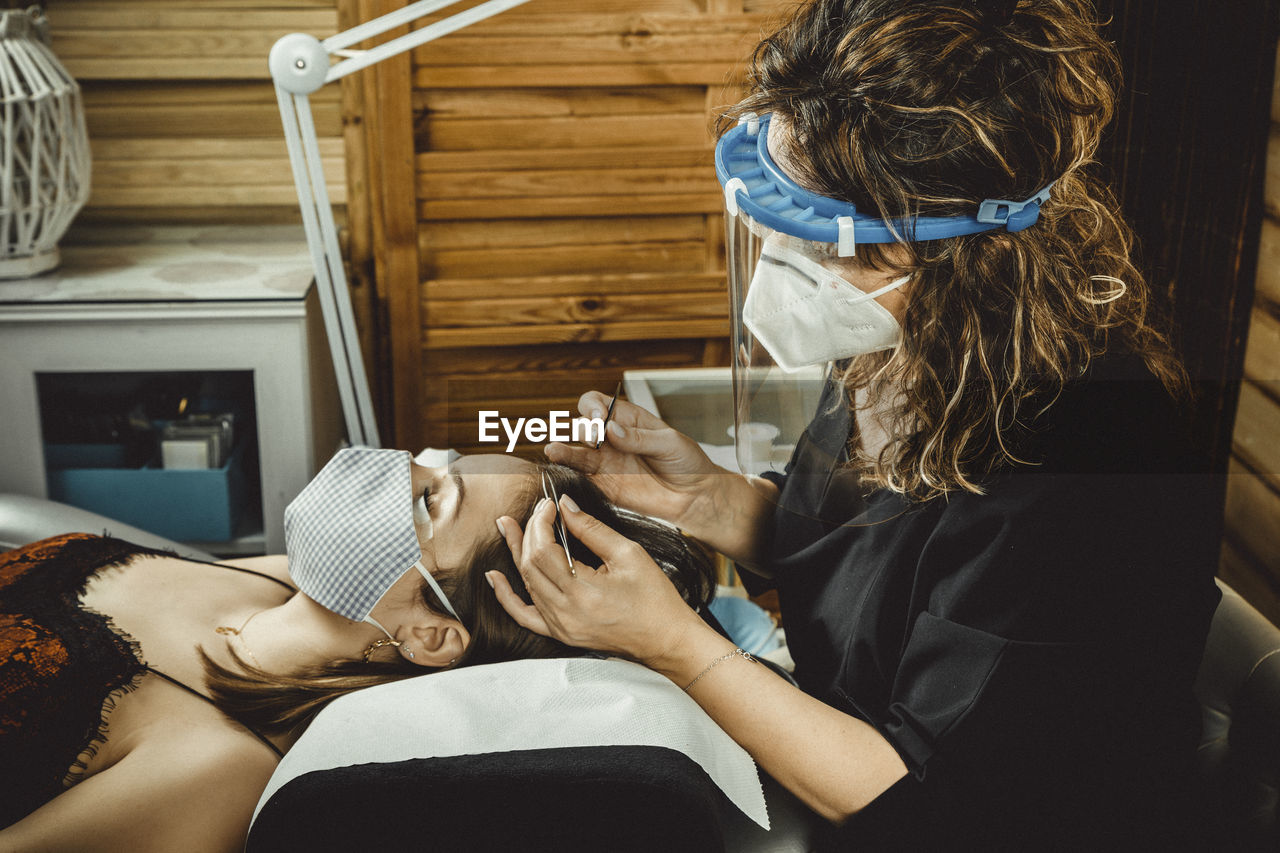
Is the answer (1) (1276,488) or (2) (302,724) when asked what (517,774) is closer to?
(2) (302,724)

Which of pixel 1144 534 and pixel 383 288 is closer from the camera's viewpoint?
pixel 1144 534

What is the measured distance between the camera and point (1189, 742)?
1.06 metres

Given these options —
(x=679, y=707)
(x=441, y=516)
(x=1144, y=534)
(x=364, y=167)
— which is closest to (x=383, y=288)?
(x=364, y=167)

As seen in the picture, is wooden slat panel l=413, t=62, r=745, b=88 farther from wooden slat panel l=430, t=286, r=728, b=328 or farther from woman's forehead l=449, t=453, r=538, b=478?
woman's forehead l=449, t=453, r=538, b=478

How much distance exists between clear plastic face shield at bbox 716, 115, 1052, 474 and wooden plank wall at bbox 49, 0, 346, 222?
61.0 inches

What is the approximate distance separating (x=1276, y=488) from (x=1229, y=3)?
30.3 inches

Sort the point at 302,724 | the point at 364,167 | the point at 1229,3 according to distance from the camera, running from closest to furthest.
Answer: the point at 302,724, the point at 1229,3, the point at 364,167

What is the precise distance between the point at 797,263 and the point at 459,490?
18.2 inches

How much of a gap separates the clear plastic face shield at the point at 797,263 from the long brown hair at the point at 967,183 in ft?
0.05

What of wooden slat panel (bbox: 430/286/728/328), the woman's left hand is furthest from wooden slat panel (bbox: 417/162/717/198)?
A: the woman's left hand

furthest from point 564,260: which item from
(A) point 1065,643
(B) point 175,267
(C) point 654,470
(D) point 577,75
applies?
(A) point 1065,643

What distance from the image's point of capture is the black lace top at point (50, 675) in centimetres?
101

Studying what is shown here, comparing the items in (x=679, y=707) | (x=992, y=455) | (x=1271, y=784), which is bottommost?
(x=1271, y=784)

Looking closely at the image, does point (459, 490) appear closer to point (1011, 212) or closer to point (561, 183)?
point (1011, 212)
